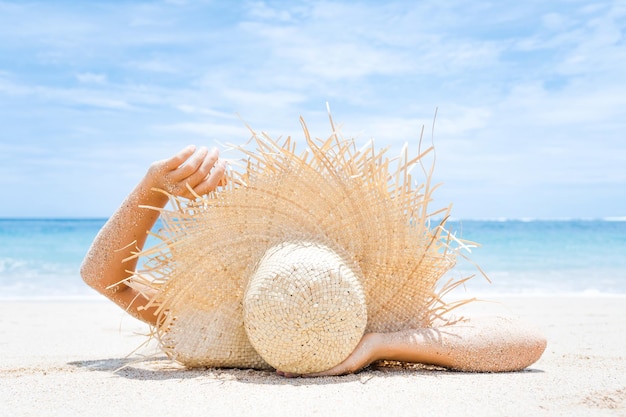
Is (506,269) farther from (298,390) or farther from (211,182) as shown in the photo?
(298,390)

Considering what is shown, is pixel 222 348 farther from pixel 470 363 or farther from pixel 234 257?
pixel 470 363

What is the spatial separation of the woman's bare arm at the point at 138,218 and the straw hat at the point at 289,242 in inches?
3.9

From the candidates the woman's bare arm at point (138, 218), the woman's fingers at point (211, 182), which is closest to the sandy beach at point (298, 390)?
the woman's bare arm at point (138, 218)

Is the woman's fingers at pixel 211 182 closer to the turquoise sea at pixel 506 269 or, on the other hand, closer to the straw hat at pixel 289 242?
the straw hat at pixel 289 242

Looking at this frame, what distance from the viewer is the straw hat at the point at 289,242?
2.61 meters

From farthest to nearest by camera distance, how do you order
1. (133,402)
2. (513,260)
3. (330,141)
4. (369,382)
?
(513,260) < (330,141) < (369,382) < (133,402)

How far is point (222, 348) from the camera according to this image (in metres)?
2.67

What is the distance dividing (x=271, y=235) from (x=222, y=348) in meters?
0.54

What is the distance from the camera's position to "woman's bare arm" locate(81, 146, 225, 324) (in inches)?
107

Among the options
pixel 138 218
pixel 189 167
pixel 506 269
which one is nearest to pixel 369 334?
pixel 189 167

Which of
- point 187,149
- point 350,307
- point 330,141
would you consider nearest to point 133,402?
point 350,307

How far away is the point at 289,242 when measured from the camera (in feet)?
8.41

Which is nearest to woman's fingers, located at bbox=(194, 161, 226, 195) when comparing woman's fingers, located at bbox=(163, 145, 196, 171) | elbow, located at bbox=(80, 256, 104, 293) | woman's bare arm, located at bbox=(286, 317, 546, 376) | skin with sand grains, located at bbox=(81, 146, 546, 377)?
skin with sand grains, located at bbox=(81, 146, 546, 377)

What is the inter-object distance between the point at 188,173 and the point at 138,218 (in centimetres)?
38
